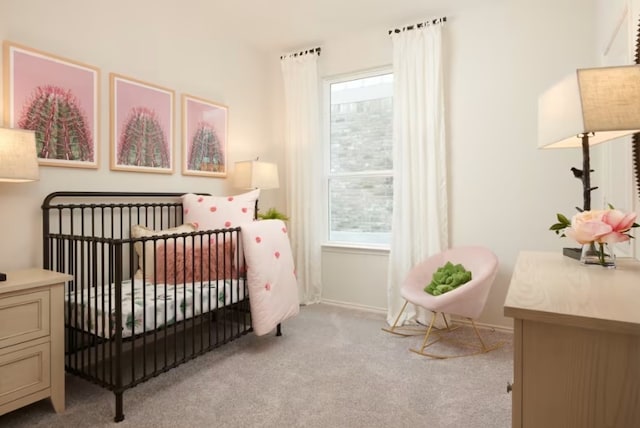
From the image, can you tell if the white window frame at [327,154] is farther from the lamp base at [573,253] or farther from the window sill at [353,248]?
the lamp base at [573,253]

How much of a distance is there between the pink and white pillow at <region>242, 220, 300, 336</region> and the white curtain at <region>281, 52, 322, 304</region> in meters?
0.91

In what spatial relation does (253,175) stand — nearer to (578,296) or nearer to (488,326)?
(488,326)

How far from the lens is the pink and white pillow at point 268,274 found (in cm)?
243

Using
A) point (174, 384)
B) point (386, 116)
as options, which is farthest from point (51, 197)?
point (386, 116)

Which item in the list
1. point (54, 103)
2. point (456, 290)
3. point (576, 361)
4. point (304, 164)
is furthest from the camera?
point (304, 164)

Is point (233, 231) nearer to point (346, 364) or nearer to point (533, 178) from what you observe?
point (346, 364)

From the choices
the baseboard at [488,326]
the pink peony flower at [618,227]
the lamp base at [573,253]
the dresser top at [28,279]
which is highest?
the pink peony flower at [618,227]

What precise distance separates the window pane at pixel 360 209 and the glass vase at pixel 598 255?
7.15 ft

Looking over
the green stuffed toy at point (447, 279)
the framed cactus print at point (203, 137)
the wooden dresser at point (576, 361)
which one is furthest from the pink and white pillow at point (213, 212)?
the wooden dresser at point (576, 361)

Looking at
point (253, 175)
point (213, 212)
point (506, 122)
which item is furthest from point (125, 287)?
point (506, 122)

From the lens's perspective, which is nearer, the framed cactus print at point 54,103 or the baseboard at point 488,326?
the framed cactus print at point 54,103

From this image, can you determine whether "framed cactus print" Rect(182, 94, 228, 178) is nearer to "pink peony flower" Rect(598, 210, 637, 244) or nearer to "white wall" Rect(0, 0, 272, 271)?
"white wall" Rect(0, 0, 272, 271)

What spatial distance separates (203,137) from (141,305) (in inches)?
65.0

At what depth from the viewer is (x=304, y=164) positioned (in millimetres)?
3641
